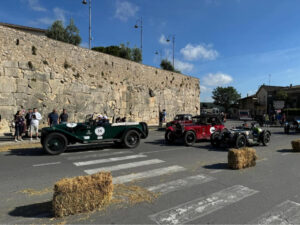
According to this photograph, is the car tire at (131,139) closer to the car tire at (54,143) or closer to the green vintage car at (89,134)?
the green vintage car at (89,134)

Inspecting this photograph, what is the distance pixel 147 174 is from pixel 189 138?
5.22m

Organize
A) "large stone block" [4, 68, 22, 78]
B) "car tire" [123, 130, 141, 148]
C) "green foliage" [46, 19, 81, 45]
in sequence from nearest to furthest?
"car tire" [123, 130, 141, 148] < "large stone block" [4, 68, 22, 78] < "green foliage" [46, 19, 81, 45]

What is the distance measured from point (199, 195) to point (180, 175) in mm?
1300

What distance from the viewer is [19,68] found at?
13461 mm

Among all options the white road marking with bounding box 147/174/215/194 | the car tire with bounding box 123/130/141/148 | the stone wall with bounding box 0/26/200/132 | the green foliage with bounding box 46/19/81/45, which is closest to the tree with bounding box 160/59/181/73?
the stone wall with bounding box 0/26/200/132

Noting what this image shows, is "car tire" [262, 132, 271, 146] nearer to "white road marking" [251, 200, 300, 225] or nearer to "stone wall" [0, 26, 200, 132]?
"white road marking" [251, 200, 300, 225]

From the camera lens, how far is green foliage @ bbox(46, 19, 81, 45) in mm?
24078

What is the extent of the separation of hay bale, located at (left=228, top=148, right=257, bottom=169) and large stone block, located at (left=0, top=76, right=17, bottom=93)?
14.0 meters

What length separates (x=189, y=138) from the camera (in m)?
10.2

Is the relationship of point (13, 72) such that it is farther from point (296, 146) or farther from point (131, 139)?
point (296, 146)

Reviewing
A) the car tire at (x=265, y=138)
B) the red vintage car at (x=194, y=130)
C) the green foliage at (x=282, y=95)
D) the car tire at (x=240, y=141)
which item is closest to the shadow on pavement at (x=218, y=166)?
the car tire at (x=240, y=141)

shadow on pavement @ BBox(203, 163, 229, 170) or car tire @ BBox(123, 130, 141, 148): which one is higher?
car tire @ BBox(123, 130, 141, 148)

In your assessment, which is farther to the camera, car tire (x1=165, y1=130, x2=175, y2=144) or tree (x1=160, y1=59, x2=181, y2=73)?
tree (x1=160, y1=59, x2=181, y2=73)

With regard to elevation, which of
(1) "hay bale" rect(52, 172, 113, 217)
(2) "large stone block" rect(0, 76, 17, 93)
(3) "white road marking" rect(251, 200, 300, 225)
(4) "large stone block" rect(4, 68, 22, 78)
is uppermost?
(4) "large stone block" rect(4, 68, 22, 78)
